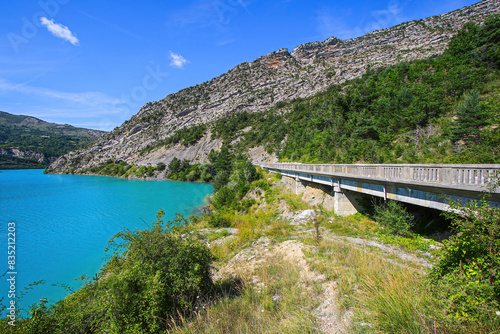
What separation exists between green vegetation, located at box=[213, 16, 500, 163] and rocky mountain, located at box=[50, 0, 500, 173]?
2806cm

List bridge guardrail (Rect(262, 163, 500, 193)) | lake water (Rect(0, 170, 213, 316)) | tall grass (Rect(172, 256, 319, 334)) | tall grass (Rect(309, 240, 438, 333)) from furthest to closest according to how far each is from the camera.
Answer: lake water (Rect(0, 170, 213, 316)) → bridge guardrail (Rect(262, 163, 500, 193)) → tall grass (Rect(172, 256, 319, 334)) → tall grass (Rect(309, 240, 438, 333))

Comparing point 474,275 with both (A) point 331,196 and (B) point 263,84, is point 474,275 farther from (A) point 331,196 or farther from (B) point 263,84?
(B) point 263,84

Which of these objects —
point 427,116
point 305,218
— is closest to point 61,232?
point 305,218

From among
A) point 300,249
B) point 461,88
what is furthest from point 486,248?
point 461,88

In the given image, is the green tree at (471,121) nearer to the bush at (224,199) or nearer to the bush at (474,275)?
the bush at (474,275)

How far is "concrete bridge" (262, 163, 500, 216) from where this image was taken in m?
5.41

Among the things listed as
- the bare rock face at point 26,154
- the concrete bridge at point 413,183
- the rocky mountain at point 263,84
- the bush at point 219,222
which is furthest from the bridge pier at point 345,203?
the bare rock face at point 26,154

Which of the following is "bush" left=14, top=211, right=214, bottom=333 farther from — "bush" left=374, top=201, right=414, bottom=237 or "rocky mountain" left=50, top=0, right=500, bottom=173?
"rocky mountain" left=50, top=0, right=500, bottom=173

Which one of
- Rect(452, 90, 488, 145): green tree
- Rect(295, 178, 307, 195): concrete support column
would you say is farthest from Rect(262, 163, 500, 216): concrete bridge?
Rect(452, 90, 488, 145): green tree

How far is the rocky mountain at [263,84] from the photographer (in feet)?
211

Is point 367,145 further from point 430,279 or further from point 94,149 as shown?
point 94,149

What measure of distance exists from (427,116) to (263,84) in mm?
82613

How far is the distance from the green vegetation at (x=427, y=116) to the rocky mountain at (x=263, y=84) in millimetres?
28062

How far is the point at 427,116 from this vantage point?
21.7m
